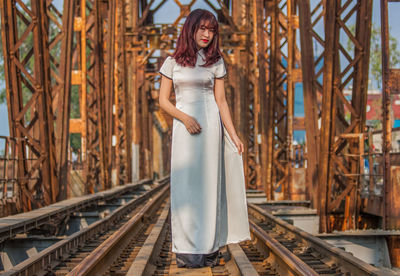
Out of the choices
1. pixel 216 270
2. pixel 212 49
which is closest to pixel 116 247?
pixel 216 270

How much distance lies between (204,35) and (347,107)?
412cm

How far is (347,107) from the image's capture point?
7.45m

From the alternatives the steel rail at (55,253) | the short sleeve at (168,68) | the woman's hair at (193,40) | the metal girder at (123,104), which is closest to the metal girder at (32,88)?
the steel rail at (55,253)

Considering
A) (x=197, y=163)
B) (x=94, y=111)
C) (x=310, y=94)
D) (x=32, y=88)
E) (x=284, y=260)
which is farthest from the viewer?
(x=94, y=111)

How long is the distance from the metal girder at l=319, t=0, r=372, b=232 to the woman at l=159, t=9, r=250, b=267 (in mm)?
3708

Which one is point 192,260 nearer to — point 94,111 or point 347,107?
point 347,107

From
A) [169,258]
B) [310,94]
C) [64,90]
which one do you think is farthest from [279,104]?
[169,258]

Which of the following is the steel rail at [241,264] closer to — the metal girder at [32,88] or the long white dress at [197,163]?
the long white dress at [197,163]

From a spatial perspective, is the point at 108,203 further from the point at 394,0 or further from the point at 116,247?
the point at 394,0

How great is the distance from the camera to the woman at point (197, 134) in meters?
3.93

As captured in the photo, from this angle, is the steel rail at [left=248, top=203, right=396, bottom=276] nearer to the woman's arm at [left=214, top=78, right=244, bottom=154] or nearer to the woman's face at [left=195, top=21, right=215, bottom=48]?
the woman's arm at [left=214, top=78, right=244, bottom=154]

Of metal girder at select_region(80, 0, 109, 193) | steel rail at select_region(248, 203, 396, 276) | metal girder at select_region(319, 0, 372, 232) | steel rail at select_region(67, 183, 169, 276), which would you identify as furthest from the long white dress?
metal girder at select_region(80, 0, 109, 193)

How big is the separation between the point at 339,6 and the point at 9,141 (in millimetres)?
5242

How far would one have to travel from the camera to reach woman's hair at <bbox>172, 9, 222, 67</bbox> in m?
3.89
